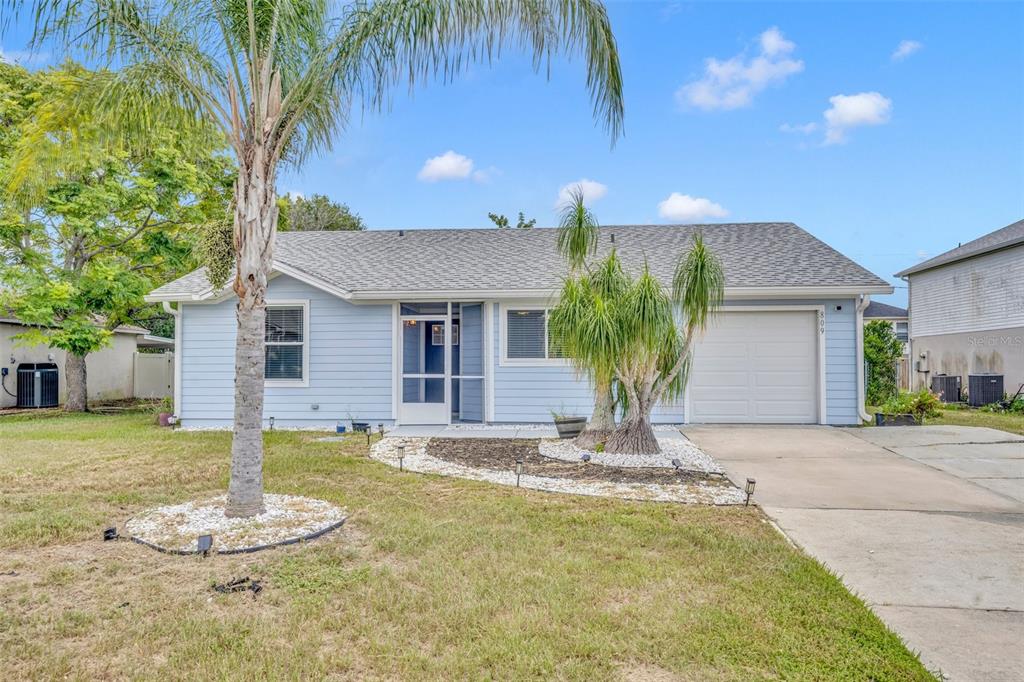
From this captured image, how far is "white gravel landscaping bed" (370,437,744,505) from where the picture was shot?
5.66 m

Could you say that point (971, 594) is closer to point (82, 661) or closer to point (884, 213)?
point (82, 661)

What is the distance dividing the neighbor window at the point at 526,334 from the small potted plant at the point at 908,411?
6290 millimetres

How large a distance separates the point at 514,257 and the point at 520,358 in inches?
106

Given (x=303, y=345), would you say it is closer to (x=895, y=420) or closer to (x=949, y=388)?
(x=895, y=420)

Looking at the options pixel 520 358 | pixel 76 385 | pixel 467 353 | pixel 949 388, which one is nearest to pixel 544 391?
pixel 520 358

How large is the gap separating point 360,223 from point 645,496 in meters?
30.9

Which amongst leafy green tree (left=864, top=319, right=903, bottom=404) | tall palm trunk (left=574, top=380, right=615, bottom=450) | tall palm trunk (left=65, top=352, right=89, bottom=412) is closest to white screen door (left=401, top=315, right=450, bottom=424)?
tall palm trunk (left=574, top=380, right=615, bottom=450)

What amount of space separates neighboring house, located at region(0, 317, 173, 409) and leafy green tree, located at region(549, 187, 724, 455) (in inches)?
489

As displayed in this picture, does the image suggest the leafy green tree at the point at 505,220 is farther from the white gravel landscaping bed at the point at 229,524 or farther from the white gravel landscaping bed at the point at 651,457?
the white gravel landscaping bed at the point at 229,524

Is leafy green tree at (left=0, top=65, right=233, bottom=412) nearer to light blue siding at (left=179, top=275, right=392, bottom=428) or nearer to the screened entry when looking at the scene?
light blue siding at (left=179, top=275, right=392, bottom=428)

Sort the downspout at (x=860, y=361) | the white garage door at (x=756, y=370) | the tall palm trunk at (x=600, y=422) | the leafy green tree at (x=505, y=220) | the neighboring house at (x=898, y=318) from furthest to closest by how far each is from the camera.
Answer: the leafy green tree at (x=505, y=220), the neighboring house at (x=898, y=318), the white garage door at (x=756, y=370), the downspout at (x=860, y=361), the tall palm trunk at (x=600, y=422)

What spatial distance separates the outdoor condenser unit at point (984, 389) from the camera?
48.7 ft

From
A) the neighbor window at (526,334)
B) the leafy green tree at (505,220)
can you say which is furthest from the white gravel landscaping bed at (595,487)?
the leafy green tree at (505,220)

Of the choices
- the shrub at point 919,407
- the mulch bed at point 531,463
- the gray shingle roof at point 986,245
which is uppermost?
the gray shingle roof at point 986,245
